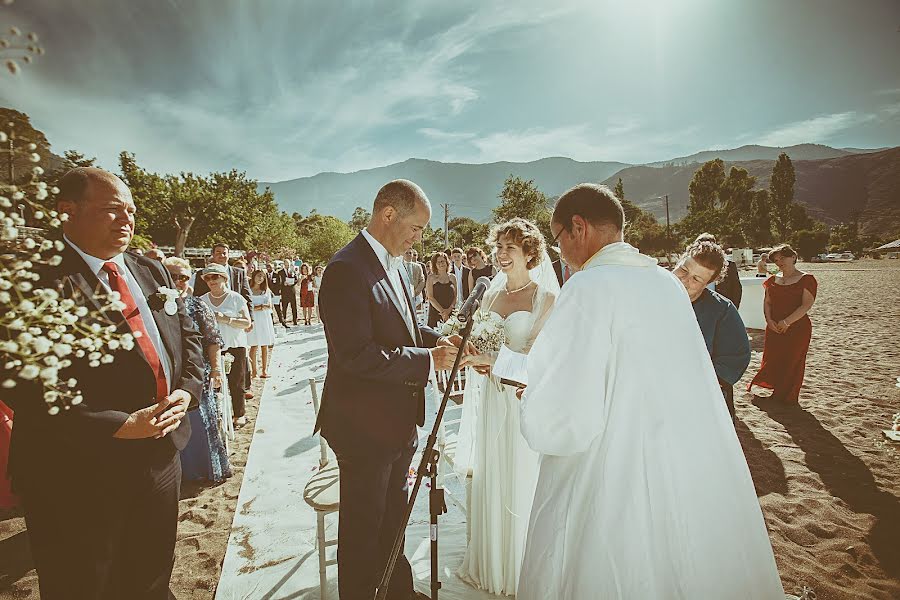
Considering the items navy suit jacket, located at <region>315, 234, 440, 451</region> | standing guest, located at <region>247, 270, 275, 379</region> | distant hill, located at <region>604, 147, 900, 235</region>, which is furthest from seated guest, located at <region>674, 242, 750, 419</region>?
distant hill, located at <region>604, 147, 900, 235</region>

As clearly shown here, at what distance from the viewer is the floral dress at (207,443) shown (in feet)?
15.0

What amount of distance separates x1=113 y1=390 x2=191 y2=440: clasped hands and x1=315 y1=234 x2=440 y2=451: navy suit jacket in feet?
2.59

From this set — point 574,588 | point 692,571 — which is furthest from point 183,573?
point 692,571

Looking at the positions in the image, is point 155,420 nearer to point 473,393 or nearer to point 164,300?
point 164,300

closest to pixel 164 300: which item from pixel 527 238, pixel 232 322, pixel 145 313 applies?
pixel 145 313

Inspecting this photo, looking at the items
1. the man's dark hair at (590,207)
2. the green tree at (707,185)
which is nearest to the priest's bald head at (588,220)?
the man's dark hair at (590,207)

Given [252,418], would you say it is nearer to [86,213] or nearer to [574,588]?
[86,213]

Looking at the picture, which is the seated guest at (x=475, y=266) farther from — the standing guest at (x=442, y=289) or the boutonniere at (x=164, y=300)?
the boutonniere at (x=164, y=300)

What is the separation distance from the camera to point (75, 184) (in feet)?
6.30

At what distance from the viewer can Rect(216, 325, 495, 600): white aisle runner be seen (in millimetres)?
3166

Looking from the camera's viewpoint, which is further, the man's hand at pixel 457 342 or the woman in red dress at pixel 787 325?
the woman in red dress at pixel 787 325

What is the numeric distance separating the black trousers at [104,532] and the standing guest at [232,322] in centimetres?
429

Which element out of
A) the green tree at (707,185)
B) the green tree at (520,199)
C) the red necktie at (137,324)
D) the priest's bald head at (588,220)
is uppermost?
the green tree at (707,185)

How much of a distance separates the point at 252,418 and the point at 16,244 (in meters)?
6.23
